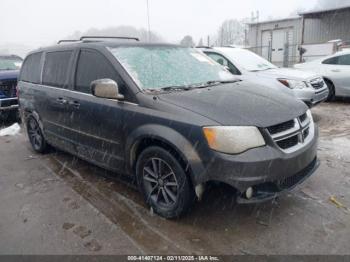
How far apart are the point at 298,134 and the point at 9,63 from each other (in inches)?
362

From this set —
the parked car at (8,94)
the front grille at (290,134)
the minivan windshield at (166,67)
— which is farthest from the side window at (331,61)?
the parked car at (8,94)

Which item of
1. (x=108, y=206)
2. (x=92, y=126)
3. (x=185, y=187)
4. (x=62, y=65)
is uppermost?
(x=62, y=65)

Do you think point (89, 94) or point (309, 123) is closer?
point (309, 123)

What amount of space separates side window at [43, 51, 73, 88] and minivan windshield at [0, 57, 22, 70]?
5211 millimetres

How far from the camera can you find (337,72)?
9.22 metres

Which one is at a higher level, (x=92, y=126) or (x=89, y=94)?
(x=89, y=94)

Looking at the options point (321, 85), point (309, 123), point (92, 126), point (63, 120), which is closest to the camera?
point (309, 123)

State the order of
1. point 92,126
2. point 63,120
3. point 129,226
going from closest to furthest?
point 129,226 < point 92,126 < point 63,120

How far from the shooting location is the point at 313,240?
9.86 ft

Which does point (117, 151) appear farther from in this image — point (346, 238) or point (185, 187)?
point (346, 238)

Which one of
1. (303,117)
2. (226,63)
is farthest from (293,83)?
(303,117)

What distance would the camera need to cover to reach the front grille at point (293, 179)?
122 inches

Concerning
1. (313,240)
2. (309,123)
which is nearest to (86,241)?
(313,240)

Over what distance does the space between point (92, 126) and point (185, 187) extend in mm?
1516
